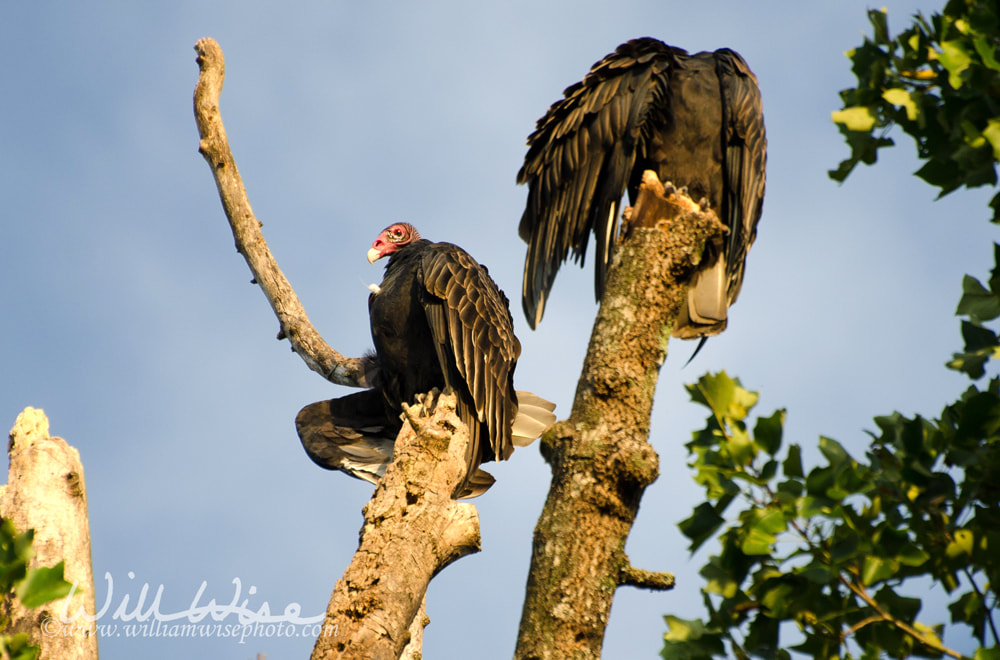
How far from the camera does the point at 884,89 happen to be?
1.92 meters

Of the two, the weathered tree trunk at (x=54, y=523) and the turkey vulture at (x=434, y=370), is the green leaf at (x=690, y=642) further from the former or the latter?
the turkey vulture at (x=434, y=370)

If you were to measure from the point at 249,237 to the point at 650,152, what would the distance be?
2.27 meters

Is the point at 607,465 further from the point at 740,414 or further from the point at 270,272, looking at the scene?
the point at 270,272

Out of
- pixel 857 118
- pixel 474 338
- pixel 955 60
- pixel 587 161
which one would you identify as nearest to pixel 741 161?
pixel 587 161

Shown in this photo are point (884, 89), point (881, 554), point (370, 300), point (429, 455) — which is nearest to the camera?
point (881, 554)

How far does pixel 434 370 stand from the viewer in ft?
15.9

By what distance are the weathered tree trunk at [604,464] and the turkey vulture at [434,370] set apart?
6.55ft

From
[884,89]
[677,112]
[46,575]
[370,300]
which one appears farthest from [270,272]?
[884,89]

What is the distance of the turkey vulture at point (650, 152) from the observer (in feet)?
13.8

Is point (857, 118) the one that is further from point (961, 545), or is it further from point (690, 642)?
point (690, 642)

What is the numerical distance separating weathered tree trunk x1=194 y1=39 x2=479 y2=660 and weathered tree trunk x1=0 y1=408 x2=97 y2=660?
817mm

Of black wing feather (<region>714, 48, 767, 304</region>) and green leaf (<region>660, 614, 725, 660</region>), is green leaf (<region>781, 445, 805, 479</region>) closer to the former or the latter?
green leaf (<region>660, 614, 725, 660</region>)

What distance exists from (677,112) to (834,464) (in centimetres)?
289

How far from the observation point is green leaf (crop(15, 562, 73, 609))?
5.74 ft
